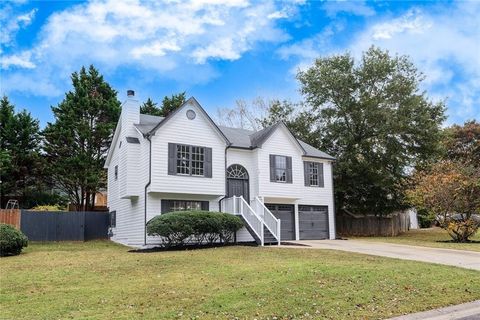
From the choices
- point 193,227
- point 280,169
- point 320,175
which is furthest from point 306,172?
point 193,227

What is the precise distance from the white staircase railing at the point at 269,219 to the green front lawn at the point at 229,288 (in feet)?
21.0

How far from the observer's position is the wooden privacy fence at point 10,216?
2172 cm

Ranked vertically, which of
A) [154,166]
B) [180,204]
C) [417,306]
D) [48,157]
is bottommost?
[417,306]

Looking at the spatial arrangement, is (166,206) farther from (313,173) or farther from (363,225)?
(363,225)

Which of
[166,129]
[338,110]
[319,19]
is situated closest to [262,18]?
[319,19]

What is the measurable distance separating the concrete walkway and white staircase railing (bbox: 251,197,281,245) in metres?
12.2

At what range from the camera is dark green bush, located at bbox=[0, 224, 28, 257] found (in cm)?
1546

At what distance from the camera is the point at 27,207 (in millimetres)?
29891

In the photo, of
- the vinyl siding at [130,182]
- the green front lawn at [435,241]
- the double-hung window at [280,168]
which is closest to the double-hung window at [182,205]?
the vinyl siding at [130,182]

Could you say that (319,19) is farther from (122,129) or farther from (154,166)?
(122,129)

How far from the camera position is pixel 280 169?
2442cm

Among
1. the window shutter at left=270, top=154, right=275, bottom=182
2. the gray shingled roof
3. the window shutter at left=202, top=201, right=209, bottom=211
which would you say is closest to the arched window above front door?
the gray shingled roof

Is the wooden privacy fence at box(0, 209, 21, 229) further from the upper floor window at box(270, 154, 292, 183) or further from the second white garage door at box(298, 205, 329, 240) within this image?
the second white garage door at box(298, 205, 329, 240)

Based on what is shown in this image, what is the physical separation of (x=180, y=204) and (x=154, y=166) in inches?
96.3
